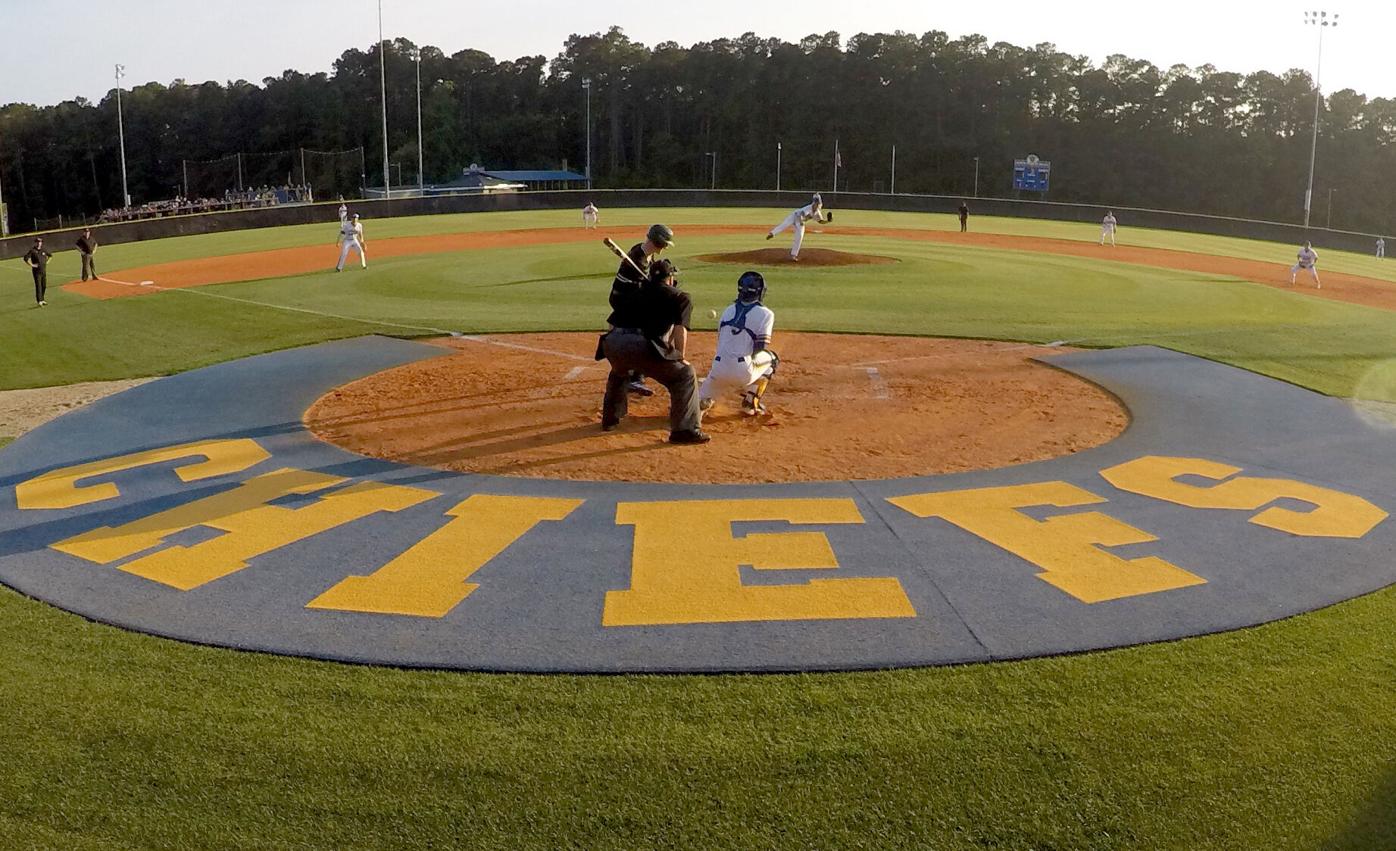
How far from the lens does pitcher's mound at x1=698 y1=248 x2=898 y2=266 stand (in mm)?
33019

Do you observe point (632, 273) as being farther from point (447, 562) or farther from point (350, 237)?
point (350, 237)

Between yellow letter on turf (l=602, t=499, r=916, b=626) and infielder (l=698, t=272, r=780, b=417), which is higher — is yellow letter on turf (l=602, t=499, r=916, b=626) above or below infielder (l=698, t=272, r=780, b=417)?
below

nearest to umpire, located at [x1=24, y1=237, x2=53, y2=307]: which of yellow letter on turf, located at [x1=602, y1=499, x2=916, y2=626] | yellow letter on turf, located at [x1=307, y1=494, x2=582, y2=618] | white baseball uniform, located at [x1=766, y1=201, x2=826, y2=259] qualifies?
white baseball uniform, located at [x1=766, y1=201, x2=826, y2=259]

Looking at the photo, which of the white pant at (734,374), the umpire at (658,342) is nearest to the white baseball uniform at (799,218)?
the white pant at (734,374)

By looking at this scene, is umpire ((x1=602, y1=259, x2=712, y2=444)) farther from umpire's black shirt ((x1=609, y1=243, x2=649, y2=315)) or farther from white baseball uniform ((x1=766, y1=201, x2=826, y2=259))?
white baseball uniform ((x1=766, y1=201, x2=826, y2=259))

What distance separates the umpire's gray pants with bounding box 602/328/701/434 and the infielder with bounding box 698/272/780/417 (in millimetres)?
503

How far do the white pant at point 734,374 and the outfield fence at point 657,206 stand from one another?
4195cm

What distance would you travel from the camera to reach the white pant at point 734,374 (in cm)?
1281

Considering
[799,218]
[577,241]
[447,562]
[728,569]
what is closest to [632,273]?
[447,562]

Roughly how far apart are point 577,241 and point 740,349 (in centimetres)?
3278

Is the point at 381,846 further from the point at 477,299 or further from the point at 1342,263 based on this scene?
the point at 1342,263

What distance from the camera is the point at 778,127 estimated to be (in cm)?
12150

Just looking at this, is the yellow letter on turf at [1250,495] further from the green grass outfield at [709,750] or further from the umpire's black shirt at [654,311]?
the umpire's black shirt at [654,311]

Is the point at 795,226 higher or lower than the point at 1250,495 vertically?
higher
